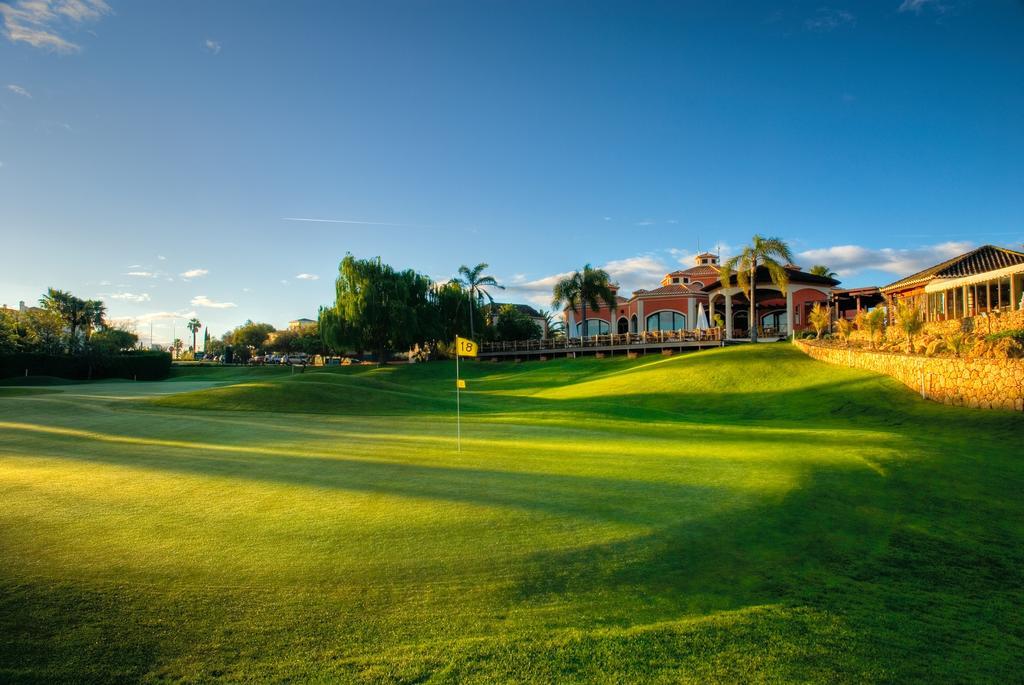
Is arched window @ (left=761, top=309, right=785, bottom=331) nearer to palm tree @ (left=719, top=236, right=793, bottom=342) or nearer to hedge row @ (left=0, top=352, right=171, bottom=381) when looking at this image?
palm tree @ (left=719, top=236, right=793, bottom=342)

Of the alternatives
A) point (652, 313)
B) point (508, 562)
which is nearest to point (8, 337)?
point (652, 313)

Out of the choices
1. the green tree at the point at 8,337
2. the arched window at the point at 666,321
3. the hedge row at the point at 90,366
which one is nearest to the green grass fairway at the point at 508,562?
the arched window at the point at 666,321

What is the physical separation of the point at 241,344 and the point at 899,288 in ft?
331

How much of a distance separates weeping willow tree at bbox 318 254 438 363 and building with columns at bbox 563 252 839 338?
1620cm

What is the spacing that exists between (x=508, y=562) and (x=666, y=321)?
194 ft

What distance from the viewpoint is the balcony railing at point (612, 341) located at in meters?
47.5

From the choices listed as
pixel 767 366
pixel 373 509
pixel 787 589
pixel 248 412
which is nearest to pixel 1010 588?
pixel 787 589

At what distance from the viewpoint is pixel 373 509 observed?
280 inches

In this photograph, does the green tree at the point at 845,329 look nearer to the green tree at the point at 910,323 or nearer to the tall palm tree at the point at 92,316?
the green tree at the point at 910,323

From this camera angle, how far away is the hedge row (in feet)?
168

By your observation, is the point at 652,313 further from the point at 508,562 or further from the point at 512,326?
the point at 508,562

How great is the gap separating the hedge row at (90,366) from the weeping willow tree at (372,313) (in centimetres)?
1802

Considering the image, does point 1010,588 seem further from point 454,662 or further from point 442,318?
point 442,318

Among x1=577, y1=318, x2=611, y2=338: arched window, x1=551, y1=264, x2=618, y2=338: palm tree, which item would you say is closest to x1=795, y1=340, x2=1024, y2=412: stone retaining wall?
x1=551, y1=264, x2=618, y2=338: palm tree
